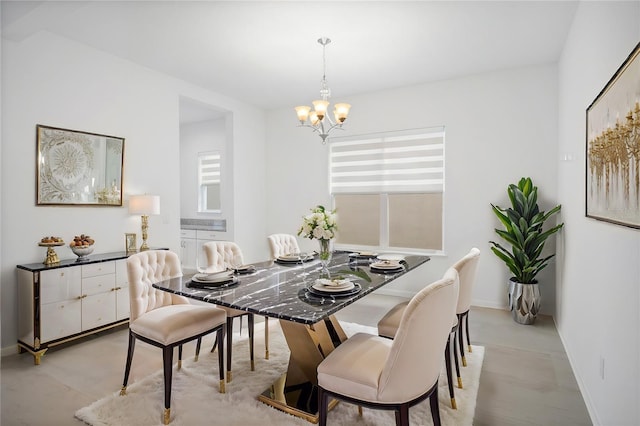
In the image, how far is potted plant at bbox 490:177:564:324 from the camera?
3.73 m

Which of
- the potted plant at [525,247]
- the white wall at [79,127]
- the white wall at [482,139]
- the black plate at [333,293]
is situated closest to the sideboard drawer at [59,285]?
the white wall at [79,127]

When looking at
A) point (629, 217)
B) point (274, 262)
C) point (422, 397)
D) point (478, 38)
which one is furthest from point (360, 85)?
point (422, 397)

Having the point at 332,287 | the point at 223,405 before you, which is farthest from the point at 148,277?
the point at 332,287

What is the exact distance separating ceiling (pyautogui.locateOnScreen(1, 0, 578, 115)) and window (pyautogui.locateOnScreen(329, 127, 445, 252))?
909 millimetres

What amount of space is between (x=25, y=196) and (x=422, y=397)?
3.57m

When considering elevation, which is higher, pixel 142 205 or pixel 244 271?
pixel 142 205

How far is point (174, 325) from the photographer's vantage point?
2.20 metres

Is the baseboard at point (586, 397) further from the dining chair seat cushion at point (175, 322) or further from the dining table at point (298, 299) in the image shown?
the dining chair seat cushion at point (175, 322)

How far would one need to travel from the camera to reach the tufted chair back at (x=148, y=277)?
2379 mm

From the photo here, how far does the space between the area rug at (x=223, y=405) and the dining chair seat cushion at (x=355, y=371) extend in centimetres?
52

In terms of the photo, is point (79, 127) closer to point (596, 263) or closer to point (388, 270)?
point (388, 270)

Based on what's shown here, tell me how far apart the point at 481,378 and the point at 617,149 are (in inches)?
71.1

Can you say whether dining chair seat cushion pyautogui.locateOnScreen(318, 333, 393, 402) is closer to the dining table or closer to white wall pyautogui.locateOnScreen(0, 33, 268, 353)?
the dining table

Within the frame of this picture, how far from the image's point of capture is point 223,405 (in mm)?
2191
